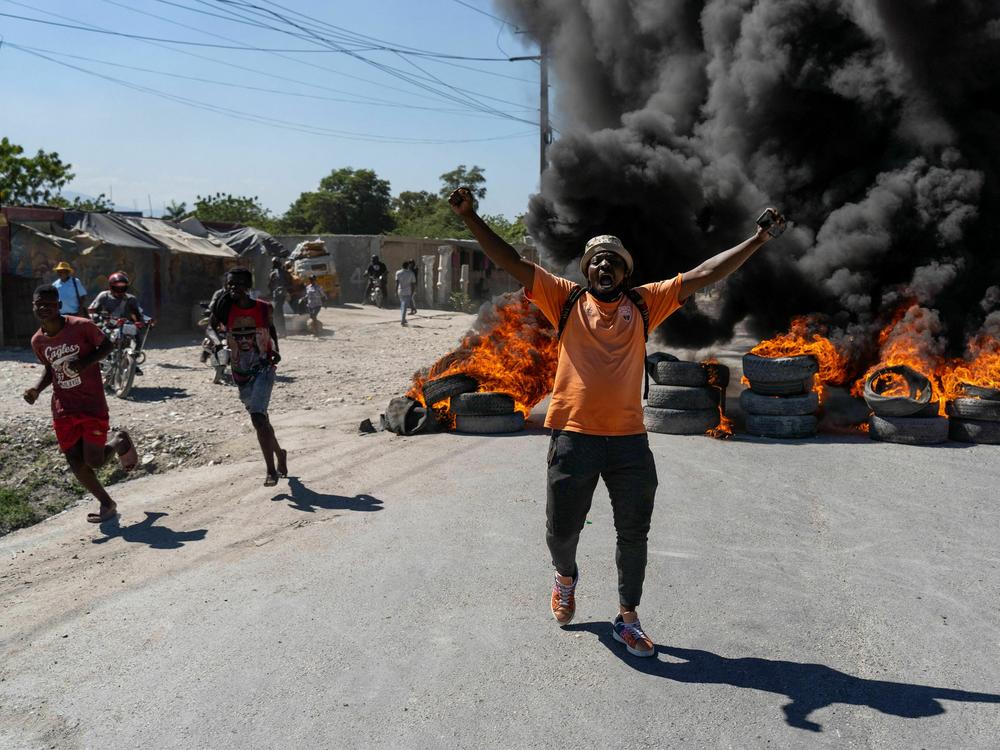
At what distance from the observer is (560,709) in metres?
3.46

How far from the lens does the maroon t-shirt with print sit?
238 inches

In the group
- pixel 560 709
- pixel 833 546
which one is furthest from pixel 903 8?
pixel 560 709

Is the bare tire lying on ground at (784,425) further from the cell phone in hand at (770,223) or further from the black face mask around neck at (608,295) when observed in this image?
the black face mask around neck at (608,295)

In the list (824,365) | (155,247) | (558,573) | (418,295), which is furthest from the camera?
(418,295)

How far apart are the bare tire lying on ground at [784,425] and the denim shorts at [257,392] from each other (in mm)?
5022

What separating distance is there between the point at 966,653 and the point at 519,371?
20.6ft

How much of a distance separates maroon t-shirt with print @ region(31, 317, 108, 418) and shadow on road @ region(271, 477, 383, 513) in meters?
1.53

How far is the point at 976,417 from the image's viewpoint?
8625mm

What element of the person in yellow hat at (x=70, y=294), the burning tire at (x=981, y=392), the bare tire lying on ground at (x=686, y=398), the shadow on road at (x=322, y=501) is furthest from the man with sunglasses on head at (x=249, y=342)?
the burning tire at (x=981, y=392)

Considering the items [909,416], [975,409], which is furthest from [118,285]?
[975,409]

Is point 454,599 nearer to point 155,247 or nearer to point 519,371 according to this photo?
point 519,371

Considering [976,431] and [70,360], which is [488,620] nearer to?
[70,360]

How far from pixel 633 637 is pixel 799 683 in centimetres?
73

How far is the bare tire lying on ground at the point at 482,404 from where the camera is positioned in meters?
8.80
